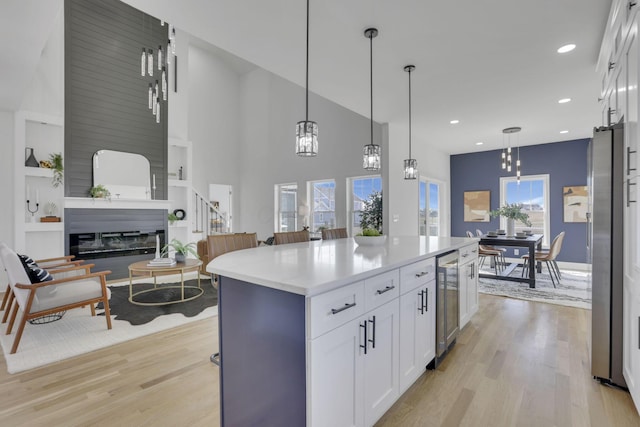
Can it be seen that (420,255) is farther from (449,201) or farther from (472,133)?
(449,201)

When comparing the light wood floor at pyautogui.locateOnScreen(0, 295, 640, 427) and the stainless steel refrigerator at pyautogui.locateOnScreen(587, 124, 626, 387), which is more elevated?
the stainless steel refrigerator at pyautogui.locateOnScreen(587, 124, 626, 387)

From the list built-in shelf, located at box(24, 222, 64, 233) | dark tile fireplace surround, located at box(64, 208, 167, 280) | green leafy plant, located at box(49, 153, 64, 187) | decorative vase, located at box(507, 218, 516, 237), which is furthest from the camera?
decorative vase, located at box(507, 218, 516, 237)

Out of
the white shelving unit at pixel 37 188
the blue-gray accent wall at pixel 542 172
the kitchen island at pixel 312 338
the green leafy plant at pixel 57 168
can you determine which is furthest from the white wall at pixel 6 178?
the blue-gray accent wall at pixel 542 172

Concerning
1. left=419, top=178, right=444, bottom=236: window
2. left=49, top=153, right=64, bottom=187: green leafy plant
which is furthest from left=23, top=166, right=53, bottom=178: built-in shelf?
left=419, top=178, right=444, bottom=236: window

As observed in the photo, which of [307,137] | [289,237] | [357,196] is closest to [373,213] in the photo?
[357,196]

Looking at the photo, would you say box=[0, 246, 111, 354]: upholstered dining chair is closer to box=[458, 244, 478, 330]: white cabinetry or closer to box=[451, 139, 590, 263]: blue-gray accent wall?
box=[458, 244, 478, 330]: white cabinetry

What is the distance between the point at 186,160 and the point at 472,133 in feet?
20.1

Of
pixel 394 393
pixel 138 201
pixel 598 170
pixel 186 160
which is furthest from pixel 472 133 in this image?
pixel 138 201

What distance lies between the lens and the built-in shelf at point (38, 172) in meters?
4.85

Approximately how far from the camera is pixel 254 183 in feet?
30.5

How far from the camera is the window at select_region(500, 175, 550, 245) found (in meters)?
6.99

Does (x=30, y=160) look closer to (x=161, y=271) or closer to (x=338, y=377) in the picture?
(x=161, y=271)

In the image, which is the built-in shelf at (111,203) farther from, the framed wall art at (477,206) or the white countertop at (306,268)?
the framed wall art at (477,206)

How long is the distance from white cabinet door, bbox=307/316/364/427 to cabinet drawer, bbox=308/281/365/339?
0.03 m
